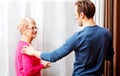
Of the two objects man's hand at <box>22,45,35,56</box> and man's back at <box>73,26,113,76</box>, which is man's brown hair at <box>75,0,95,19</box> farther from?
man's hand at <box>22,45,35,56</box>

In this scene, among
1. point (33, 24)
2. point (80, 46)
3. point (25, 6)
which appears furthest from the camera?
point (25, 6)

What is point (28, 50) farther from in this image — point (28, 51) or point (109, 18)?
A: point (109, 18)

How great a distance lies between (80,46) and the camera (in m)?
1.79

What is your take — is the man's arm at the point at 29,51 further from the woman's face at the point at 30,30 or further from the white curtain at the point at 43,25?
the white curtain at the point at 43,25

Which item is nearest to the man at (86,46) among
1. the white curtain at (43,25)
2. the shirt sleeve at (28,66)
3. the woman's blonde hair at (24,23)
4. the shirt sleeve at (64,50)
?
the shirt sleeve at (64,50)

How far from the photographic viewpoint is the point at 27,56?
6.47 ft

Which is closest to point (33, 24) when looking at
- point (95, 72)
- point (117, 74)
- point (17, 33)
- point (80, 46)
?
point (17, 33)

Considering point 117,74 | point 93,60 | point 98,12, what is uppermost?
point 98,12

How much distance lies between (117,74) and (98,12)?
Result: 0.60m

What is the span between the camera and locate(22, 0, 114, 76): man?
5.80 ft

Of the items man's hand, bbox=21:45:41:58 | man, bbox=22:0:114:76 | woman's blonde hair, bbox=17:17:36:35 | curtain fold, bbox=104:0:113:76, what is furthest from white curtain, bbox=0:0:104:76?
man, bbox=22:0:114:76

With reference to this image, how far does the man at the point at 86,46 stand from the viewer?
1.77 m

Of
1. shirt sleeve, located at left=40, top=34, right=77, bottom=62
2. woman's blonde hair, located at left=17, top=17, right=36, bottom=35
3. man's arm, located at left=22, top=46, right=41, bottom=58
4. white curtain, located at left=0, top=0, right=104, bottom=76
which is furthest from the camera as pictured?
white curtain, located at left=0, top=0, right=104, bottom=76

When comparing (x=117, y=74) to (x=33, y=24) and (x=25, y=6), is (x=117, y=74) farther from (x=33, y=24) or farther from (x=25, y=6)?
(x=25, y=6)
